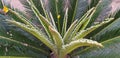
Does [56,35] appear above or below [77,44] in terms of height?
above

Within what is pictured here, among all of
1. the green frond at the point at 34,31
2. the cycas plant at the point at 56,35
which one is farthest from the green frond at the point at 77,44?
the green frond at the point at 34,31

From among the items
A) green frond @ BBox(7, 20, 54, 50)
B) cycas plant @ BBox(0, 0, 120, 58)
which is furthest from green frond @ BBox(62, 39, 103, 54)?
green frond @ BBox(7, 20, 54, 50)

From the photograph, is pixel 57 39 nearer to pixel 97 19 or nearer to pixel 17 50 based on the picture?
pixel 17 50

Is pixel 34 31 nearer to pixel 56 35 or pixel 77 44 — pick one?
pixel 56 35

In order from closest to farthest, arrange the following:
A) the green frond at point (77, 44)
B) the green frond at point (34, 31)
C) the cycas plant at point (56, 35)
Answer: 1. the green frond at point (77, 44)
2. the green frond at point (34, 31)
3. the cycas plant at point (56, 35)

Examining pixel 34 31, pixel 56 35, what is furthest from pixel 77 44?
pixel 34 31

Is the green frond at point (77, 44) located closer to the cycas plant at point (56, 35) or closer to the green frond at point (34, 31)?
the cycas plant at point (56, 35)

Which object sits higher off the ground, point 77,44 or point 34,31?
point 34,31

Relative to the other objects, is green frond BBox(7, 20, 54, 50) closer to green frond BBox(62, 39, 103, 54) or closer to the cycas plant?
the cycas plant

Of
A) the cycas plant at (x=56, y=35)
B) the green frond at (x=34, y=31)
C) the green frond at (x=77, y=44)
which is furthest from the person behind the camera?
the cycas plant at (x=56, y=35)
